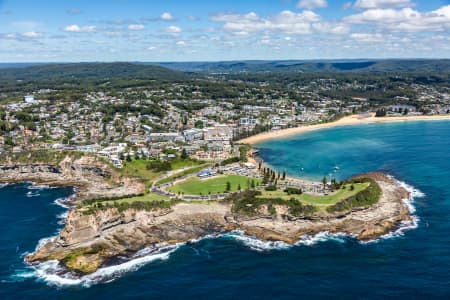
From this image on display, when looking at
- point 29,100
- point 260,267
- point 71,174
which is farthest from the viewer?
point 29,100

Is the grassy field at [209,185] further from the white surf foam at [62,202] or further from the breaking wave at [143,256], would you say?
the white surf foam at [62,202]

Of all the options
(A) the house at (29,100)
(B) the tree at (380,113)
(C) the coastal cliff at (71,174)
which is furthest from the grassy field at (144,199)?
(B) the tree at (380,113)

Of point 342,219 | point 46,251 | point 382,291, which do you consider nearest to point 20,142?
point 46,251

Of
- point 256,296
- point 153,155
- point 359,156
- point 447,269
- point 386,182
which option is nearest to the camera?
point 256,296

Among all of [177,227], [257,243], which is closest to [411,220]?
[257,243]

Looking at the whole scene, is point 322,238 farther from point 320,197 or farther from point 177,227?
point 177,227

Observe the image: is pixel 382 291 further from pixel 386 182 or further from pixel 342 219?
pixel 386 182

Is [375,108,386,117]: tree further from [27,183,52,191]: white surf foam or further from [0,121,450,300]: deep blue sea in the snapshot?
[27,183,52,191]: white surf foam
